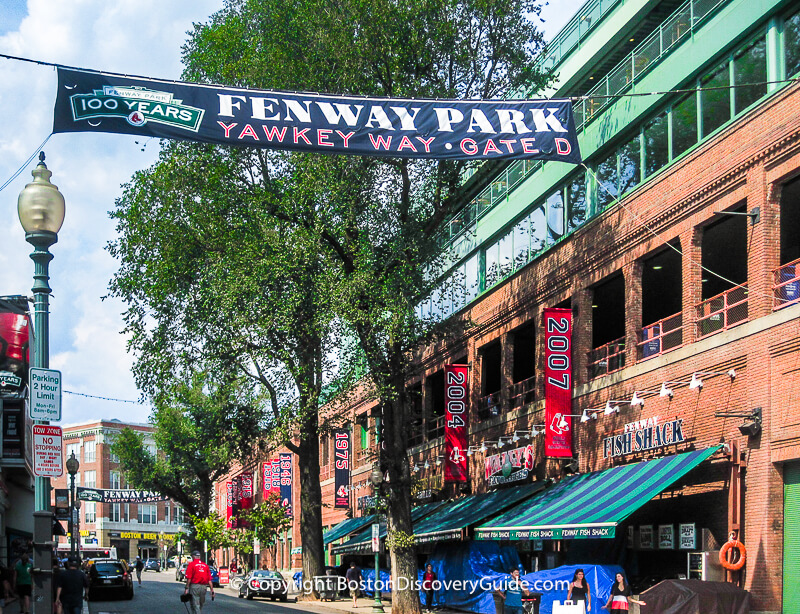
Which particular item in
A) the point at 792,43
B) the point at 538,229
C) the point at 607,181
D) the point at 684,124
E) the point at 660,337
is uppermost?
the point at 792,43

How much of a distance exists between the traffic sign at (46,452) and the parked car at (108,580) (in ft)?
94.2

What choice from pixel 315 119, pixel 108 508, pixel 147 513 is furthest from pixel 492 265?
pixel 147 513

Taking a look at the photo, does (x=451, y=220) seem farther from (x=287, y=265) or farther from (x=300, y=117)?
(x=300, y=117)

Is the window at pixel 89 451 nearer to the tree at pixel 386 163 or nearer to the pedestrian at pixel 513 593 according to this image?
the tree at pixel 386 163

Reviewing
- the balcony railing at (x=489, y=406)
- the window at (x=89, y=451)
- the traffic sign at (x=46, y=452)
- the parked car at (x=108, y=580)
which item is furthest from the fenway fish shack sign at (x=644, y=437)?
the window at (x=89, y=451)

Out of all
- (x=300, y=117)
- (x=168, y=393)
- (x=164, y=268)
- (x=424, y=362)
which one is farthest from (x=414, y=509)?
(x=300, y=117)

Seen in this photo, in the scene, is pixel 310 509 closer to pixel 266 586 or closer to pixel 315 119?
pixel 266 586

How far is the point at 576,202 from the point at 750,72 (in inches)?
340

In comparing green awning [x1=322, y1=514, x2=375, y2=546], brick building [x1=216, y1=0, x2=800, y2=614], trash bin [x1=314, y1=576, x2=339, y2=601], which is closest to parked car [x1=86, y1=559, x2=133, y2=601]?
trash bin [x1=314, y1=576, x2=339, y2=601]

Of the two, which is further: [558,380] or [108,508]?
[108,508]

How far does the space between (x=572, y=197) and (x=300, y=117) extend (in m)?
15.9

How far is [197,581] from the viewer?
2325cm

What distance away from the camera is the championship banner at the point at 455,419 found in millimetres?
35875

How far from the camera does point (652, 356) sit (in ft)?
82.3
